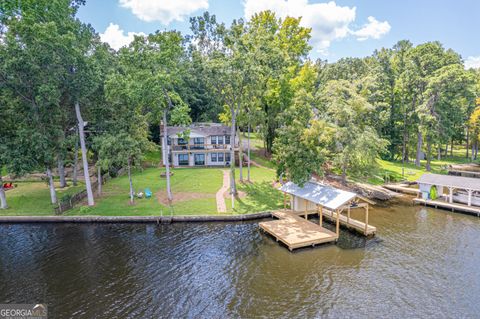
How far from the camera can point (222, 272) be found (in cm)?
1753

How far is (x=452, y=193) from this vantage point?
30781 mm

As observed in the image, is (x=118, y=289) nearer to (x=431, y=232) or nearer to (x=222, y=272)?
(x=222, y=272)

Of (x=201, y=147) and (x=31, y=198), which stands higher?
(x=201, y=147)

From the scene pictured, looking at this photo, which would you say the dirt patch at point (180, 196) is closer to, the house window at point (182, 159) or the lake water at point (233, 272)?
the lake water at point (233, 272)

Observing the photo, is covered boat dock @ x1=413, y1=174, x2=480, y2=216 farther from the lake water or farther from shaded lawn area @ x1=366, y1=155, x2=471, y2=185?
shaded lawn area @ x1=366, y1=155, x2=471, y2=185

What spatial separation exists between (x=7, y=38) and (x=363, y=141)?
111 feet

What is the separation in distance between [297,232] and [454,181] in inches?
756

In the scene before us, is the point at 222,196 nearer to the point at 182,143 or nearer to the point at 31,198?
the point at 182,143

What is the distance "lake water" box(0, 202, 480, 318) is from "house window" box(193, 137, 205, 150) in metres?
23.1

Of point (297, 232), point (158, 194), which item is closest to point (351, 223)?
point (297, 232)

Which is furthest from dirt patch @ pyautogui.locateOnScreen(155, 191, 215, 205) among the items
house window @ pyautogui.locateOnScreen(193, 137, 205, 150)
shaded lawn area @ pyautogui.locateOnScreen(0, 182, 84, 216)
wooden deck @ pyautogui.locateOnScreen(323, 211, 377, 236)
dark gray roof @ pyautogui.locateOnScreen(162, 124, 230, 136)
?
dark gray roof @ pyautogui.locateOnScreen(162, 124, 230, 136)

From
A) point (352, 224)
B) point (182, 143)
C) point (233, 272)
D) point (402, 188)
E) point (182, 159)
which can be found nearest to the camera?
point (233, 272)

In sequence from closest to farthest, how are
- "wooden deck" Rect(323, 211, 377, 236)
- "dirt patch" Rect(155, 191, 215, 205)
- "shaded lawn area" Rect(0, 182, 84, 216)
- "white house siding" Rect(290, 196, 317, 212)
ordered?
1. "wooden deck" Rect(323, 211, 377, 236)
2. "white house siding" Rect(290, 196, 317, 212)
3. "shaded lawn area" Rect(0, 182, 84, 216)
4. "dirt patch" Rect(155, 191, 215, 205)

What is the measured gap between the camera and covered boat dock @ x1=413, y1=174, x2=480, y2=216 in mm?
27938
